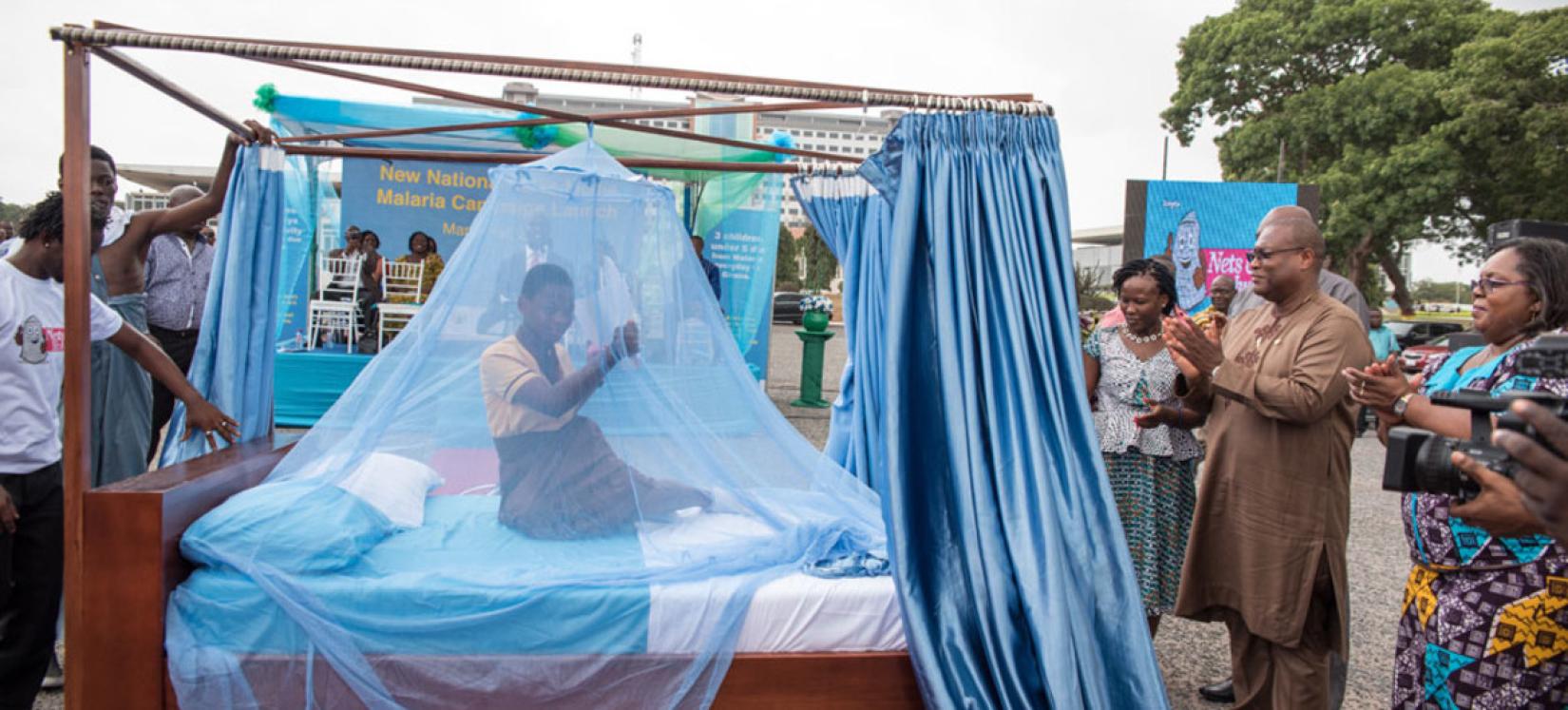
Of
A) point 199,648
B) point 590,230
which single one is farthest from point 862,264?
point 199,648

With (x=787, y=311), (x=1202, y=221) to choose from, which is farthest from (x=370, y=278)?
(x=787, y=311)

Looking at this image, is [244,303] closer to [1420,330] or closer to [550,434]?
[550,434]

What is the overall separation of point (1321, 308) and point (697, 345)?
2034 mm

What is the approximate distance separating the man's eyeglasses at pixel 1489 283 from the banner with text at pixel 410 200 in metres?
8.34

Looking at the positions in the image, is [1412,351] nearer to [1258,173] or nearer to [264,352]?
[1258,173]

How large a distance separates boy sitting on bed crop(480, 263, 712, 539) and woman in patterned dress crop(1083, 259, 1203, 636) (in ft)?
5.66

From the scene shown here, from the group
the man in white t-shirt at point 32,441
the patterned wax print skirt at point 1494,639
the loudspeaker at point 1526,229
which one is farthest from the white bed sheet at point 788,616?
the loudspeaker at point 1526,229

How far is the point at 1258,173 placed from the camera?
20984 millimetres

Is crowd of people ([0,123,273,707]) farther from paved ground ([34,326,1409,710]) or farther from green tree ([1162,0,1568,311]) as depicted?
green tree ([1162,0,1568,311])

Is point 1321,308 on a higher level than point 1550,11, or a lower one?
lower

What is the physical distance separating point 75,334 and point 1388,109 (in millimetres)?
21995

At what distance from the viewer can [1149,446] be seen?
3.29 meters

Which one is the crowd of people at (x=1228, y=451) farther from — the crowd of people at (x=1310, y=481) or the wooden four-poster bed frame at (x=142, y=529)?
the wooden four-poster bed frame at (x=142, y=529)

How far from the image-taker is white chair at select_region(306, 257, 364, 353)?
25.4ft
